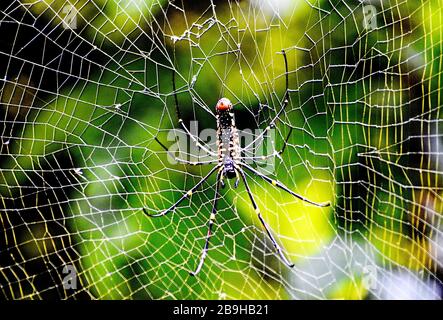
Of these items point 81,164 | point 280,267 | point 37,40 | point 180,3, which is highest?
point 180,3

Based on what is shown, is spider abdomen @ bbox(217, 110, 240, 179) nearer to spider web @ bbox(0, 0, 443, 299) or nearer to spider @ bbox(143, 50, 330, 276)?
spider @ bbox(143, 50, 330, 276)

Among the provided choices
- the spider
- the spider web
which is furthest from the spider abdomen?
the spider web

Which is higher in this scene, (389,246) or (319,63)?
(319,63)

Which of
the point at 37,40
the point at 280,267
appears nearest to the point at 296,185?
the point at 280,267

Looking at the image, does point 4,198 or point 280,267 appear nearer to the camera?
point 4,198

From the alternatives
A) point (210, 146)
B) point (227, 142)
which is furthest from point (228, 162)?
point (210, 146)

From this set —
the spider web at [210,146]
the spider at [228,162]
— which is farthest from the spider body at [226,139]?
the spider web at [210,146]

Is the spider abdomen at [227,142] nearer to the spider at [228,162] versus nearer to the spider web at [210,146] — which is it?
the spider at [228,162]
